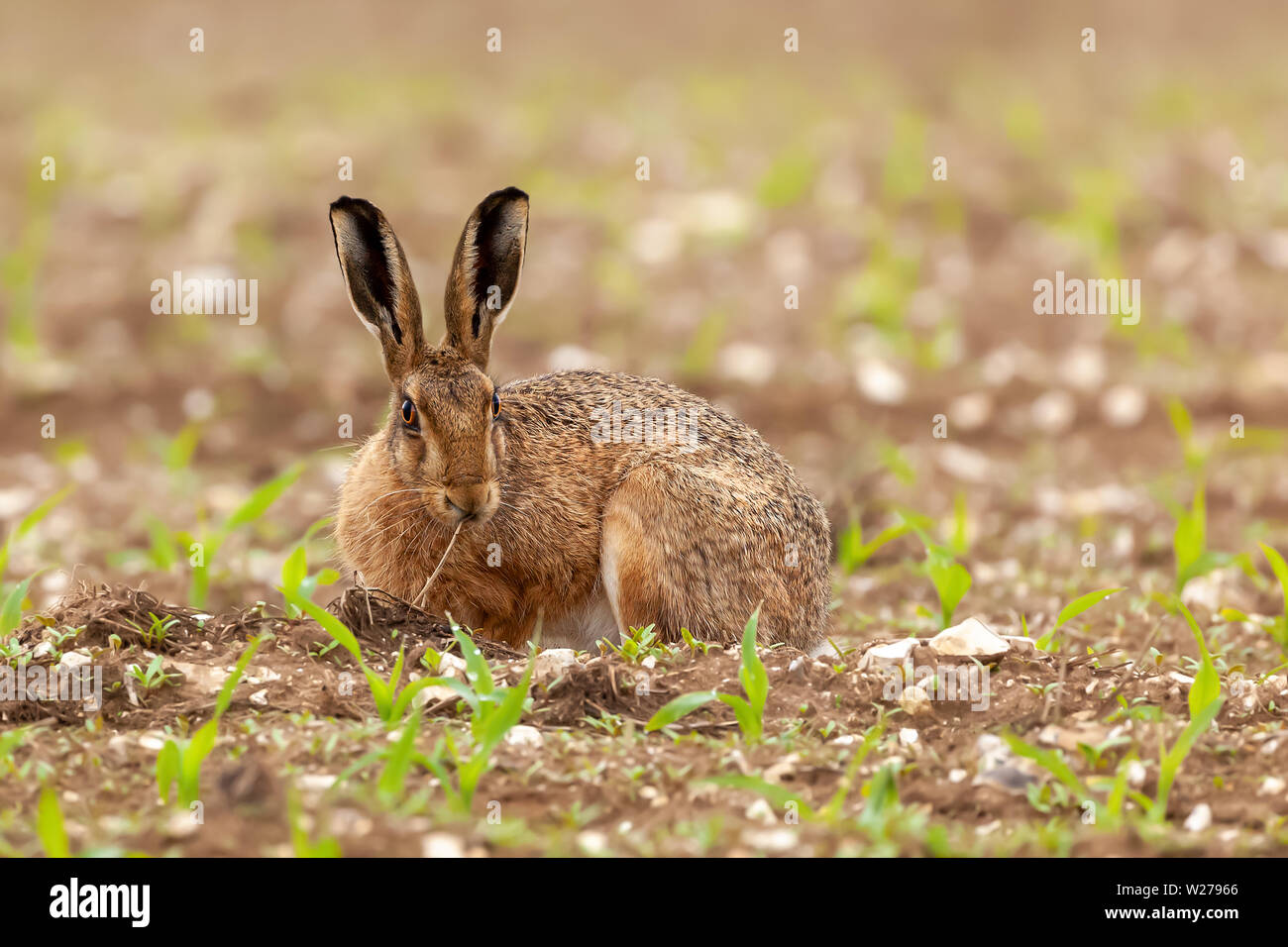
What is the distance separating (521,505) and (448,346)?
75cm

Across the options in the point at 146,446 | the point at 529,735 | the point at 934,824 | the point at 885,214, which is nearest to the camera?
the point at 934,824

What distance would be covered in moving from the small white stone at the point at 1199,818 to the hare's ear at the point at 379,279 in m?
3.53

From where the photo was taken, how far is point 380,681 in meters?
5.09

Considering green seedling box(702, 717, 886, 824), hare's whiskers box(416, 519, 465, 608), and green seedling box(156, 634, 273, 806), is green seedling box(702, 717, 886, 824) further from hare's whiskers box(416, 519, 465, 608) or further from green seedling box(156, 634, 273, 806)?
hare's whiskers box(416, 519, 465, 608)

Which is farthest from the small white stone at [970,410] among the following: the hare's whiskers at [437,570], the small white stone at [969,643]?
the hare's whiskers at [437,570]

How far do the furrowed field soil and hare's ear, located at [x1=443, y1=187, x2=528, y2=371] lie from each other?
48.2 inches

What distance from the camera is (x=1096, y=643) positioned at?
23.2 ft

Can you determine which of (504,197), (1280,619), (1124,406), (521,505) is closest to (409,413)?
(521,505)

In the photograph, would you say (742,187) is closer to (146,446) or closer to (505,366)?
(505,366)

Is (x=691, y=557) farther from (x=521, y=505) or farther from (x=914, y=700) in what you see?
(x=914, y=700)

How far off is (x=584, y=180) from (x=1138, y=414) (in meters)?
5.92

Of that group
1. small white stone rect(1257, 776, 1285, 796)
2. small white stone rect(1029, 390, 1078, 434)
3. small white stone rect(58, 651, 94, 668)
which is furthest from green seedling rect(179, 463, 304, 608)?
small white stone rect(1029, 390, 1078, 434)

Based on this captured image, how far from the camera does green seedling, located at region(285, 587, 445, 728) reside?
504 cm

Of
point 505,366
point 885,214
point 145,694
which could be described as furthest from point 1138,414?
point 145,694
